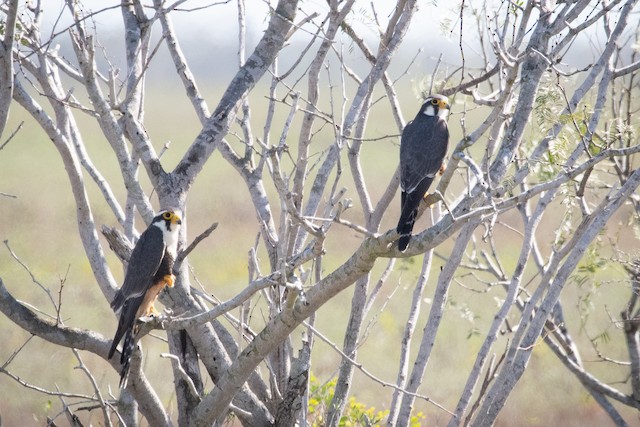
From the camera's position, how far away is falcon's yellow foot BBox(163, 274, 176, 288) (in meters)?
3.98

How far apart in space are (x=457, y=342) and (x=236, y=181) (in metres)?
4.39

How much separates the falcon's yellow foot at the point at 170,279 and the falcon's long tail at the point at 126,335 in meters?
0.16

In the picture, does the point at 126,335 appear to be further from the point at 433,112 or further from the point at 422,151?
the point at 433,112

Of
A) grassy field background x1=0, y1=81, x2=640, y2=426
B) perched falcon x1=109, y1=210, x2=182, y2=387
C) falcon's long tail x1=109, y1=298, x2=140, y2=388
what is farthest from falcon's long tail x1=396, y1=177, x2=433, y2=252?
grassy field background x1=0, y1=81, x2=640, y2=426

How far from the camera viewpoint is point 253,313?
9.26 meters

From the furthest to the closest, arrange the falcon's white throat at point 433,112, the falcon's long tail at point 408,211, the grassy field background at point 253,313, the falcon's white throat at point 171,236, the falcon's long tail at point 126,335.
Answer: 1. the grassy field background at point 253,313
2. the falcon's white throat at point 433,112
3. the falcon's white throat at point 171,236
4. the falcon's long tail at point 126,335
5. the falcon's long tail at point 408,211

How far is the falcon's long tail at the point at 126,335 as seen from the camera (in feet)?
11.7

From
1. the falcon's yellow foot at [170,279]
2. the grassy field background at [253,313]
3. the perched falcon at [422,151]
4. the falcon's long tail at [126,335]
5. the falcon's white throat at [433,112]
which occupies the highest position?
the grassy field background at [253,313]

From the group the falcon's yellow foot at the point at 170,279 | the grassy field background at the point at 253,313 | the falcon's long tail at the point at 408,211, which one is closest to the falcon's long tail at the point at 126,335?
the falcon's yellow foot at the point at 170,279

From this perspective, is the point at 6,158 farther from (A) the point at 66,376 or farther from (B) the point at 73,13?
(B) the point at 73,13

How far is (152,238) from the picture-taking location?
13.0 ft

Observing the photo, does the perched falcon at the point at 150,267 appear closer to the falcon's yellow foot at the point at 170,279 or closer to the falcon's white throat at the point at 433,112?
the falcon's yellow foot at the point at 170,279

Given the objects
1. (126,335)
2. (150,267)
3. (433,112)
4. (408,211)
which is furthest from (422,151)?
(126,335)

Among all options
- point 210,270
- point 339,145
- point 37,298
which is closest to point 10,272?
point 37,298
